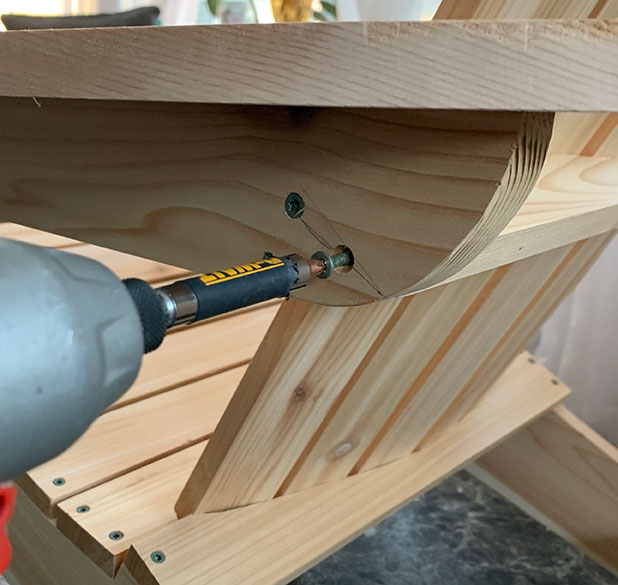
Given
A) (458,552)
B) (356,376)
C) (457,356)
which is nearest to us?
(356,376)

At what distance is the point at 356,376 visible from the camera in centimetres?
74

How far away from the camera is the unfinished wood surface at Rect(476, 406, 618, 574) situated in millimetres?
1232

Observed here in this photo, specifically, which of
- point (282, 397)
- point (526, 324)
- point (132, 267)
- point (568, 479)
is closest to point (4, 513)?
point (282, 397)

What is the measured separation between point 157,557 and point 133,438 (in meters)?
0.21

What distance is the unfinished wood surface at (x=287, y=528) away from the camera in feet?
2.35

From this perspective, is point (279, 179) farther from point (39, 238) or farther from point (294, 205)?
point (39, 238)

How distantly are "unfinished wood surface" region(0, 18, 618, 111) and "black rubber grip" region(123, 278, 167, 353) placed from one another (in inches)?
4.7

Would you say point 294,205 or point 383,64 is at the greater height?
point 383,64

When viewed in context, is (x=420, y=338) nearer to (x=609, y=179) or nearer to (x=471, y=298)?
(x=471, y=298)

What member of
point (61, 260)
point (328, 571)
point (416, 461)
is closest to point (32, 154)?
point (61, 260)

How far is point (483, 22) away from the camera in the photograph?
329 mm

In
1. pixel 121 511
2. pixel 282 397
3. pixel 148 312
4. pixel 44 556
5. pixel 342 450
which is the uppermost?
pixel 148 312

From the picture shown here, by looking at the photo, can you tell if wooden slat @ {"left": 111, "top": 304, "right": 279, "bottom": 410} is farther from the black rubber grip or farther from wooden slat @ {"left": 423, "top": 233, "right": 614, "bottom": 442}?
the black rubber grip

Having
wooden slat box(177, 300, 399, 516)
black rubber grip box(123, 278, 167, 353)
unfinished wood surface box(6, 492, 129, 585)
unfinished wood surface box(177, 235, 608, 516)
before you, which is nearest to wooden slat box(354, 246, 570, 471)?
unfinished wood surface box(177, 235, 608, 516)
